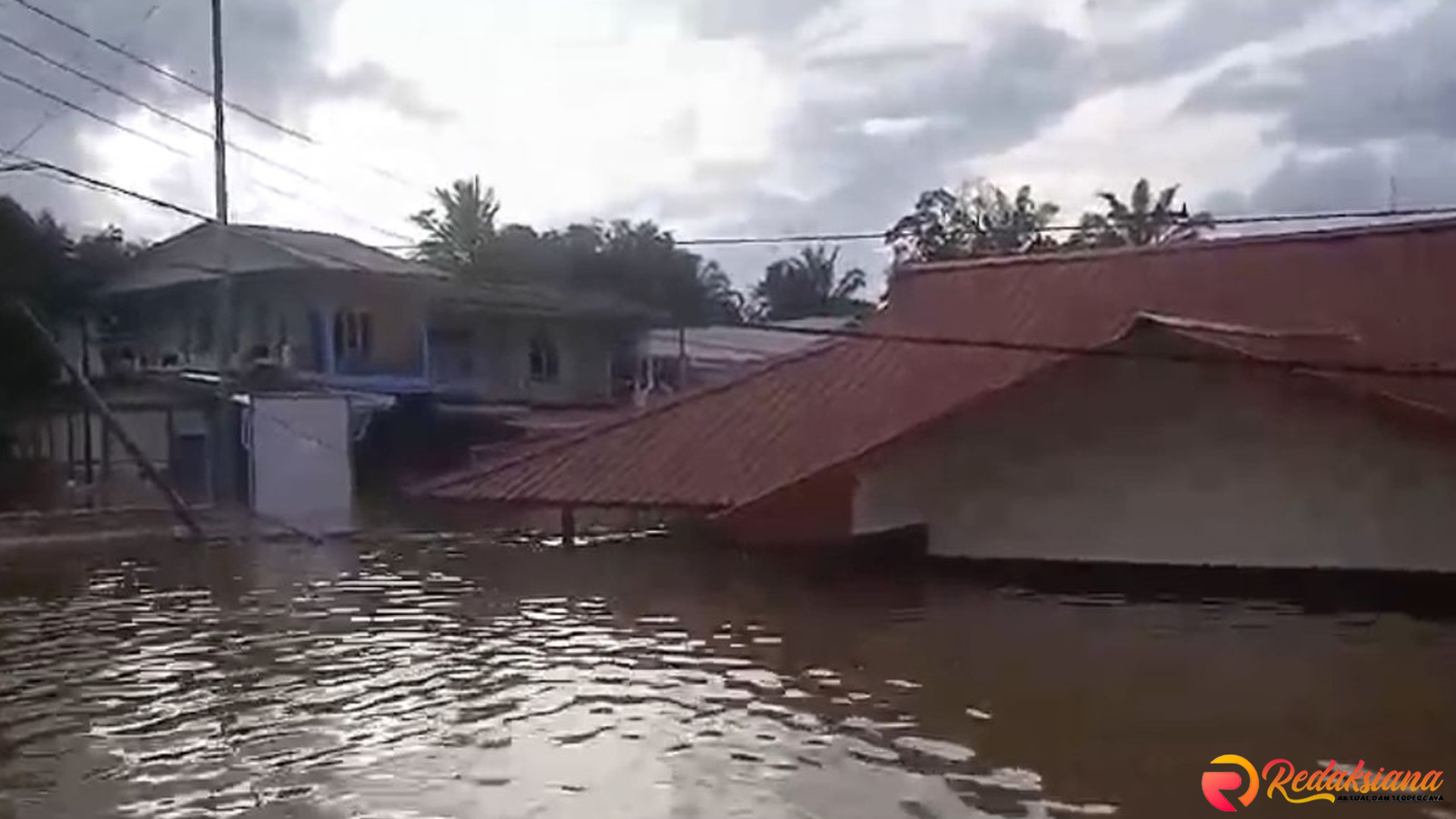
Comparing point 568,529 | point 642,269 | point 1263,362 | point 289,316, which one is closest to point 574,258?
point 642,269

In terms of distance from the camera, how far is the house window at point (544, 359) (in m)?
33.3

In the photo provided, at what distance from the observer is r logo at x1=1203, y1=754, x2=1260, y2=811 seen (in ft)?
23.0

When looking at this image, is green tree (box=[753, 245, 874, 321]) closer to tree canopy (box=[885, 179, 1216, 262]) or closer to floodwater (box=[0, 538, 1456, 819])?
tree canopy (box=[885, 179, 1216, 262])

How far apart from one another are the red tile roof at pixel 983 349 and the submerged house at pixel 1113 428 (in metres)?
0.03

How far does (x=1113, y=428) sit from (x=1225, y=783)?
780 centimetres

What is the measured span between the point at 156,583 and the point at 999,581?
9.22 metres

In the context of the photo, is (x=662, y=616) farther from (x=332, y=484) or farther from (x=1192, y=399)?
(x=332, y=484)

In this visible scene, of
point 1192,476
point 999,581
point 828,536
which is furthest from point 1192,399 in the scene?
point 828,536

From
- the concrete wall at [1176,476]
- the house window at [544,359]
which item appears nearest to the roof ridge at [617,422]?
the concrete wall at [1176,476]

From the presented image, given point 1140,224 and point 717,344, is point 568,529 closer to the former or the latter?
point 1140,224

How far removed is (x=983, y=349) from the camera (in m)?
16.1

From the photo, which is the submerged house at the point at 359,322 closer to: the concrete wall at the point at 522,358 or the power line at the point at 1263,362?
the concrete wall at the point at 522,358

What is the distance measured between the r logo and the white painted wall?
2064 centimetres

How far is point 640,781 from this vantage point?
7.59 m
